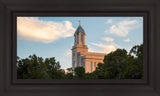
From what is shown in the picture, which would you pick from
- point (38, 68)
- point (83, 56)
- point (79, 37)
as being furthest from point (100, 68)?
point (38, 68)

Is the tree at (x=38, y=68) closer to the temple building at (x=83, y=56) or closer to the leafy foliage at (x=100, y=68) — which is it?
the leafy foliage at (x=100, y=68)

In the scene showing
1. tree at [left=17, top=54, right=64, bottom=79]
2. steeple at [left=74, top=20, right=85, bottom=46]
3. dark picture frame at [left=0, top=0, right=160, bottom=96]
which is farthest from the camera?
steeple at [left=74, top=20, right=85, bottom=46]

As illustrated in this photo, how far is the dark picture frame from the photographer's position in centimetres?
112

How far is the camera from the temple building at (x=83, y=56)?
1526 mm

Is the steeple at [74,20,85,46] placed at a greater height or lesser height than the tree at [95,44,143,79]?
greater

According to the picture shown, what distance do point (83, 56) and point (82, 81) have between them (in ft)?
1.20

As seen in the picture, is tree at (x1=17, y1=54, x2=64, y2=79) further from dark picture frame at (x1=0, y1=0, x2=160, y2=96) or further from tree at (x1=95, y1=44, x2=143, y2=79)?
tree at (x1=95, y1=44, x2=143, y2=79)

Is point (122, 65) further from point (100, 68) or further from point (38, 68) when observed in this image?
point (38, 68)

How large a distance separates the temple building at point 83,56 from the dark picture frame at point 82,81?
34 cm

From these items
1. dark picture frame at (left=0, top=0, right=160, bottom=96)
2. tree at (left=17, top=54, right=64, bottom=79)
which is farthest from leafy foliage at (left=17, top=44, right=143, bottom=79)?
dark picture frame at (left=0, top=0, right=160, bottom=96)

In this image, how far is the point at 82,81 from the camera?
1.19m

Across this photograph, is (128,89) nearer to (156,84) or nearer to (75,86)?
(156,84)

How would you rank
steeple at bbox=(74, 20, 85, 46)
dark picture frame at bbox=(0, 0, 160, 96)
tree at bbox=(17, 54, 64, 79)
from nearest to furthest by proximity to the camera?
dark picture frame at bbox=(0, 0, 160, 96) → tree at bbox=(17, 54, 64, 79) → steeple at bbox=(74, 20, 85, 46)

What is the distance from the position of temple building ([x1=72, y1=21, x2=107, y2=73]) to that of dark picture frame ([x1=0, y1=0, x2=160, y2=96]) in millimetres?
345
